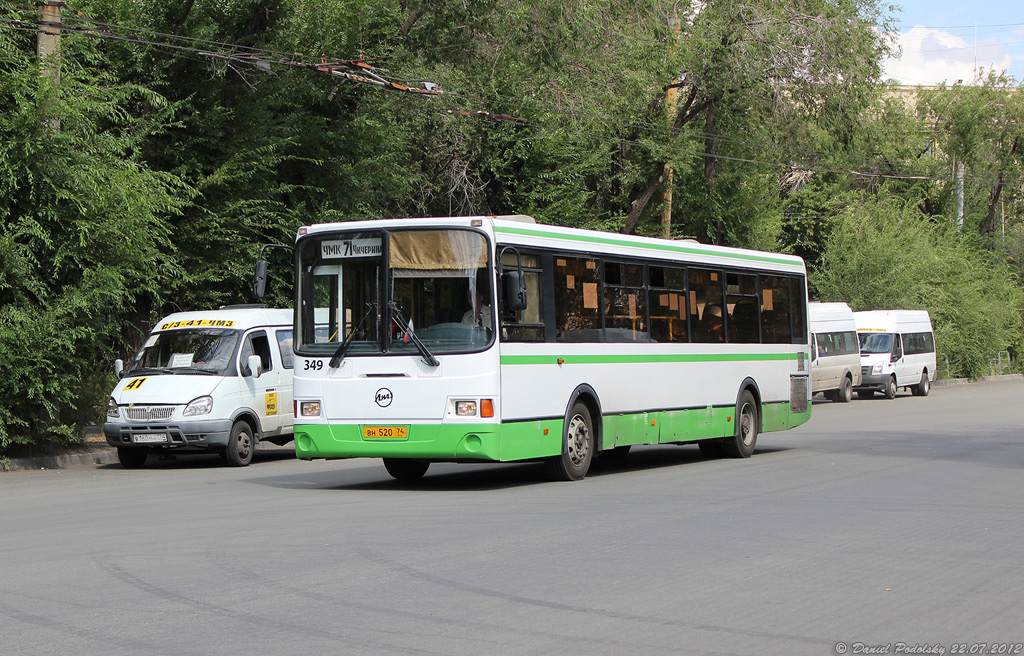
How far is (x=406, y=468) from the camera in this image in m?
15.4

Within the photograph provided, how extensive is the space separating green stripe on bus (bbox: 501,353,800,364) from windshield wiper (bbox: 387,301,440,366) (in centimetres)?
76

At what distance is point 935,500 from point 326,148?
57.8ft

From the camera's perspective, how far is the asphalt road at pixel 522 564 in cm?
648

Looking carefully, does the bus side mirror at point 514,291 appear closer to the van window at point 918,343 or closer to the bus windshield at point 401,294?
the bus windshield at point 401,294

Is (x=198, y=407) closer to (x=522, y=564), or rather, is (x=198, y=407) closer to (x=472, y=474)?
(x=472, y=474)

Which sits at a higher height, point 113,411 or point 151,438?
point 113,411

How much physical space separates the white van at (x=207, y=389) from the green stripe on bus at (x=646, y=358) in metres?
6.10

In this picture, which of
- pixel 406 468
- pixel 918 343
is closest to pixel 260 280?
pixel 406 468

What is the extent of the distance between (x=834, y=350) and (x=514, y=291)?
27353 millimetres

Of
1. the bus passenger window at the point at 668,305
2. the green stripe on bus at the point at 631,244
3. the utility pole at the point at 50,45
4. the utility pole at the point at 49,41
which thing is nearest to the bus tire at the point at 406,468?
the green stripe on bus at the point at 631,244

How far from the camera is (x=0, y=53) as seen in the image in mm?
18422

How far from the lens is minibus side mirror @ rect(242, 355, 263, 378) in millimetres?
18828

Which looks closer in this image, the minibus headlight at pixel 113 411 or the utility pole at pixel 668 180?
the minibus headlight at pixel 113 411

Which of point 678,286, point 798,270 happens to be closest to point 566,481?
point 678,286
